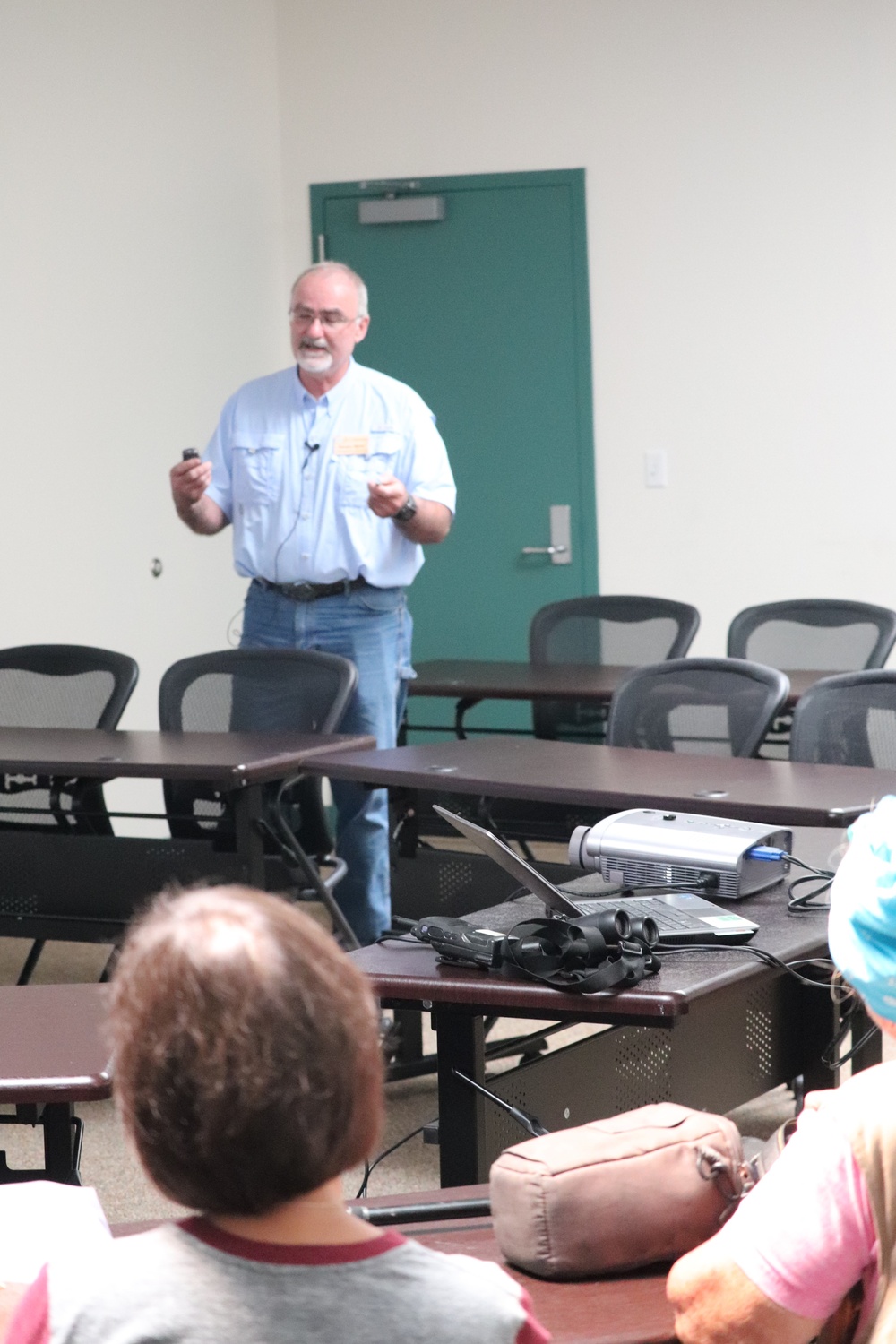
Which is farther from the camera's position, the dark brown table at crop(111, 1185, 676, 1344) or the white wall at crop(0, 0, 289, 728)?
the white wall at crop(0, 0, 289, 728)

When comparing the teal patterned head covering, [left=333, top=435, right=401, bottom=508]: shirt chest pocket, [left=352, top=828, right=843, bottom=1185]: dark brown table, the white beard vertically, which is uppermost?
the white beard

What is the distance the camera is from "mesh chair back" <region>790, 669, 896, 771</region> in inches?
148

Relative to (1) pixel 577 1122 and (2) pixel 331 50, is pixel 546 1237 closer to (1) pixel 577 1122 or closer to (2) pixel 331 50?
(1) pixel 577 1122

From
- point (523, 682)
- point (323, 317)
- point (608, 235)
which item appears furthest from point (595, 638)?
point (608, 235)

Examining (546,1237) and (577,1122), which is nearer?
(546,1237)

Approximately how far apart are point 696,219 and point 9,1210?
5.91 metres

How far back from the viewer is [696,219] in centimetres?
668

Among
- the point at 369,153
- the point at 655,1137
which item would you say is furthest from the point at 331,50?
the point at 655,1137

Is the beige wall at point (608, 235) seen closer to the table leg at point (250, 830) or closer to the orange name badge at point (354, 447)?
the orange name badge at point (354, 447)

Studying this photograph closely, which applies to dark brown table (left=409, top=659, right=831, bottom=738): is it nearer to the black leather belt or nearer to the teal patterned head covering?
the black leather belt

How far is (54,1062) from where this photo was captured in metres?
1.82

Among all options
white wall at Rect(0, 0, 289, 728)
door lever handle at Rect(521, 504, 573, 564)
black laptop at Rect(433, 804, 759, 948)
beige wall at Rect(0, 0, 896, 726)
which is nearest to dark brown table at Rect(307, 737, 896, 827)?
black laptop at Rect(433, 804, 759, 948)

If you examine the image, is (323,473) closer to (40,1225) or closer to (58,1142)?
(58,1142)

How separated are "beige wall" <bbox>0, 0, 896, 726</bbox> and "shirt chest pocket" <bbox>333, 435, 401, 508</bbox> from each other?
154 cm
